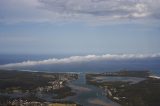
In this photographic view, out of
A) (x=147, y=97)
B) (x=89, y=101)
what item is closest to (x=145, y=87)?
(x=147, y=97)

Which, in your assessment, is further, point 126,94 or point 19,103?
point 126,94

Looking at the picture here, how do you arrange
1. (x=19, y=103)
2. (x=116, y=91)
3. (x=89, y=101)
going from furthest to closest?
(x=116, y=91)
(x=89, y=101)
(x=19, y=103)

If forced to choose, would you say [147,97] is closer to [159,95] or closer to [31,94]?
[159,95]

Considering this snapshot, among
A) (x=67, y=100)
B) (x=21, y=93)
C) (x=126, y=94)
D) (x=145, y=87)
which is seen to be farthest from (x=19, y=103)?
(x=145, y=87)

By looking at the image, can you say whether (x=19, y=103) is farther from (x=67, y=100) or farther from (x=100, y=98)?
(x=100, y=98)

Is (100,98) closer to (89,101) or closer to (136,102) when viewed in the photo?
(89,101)

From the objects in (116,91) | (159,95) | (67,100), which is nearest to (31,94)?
(67,100)

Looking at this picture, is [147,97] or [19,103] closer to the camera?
[19,103]

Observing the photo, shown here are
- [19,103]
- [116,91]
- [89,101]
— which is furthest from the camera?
[116,91]
